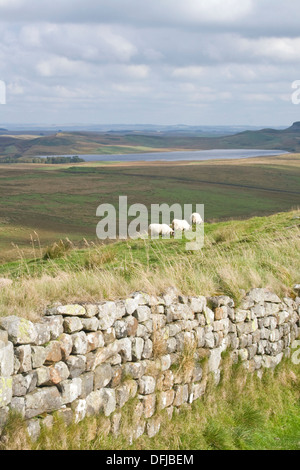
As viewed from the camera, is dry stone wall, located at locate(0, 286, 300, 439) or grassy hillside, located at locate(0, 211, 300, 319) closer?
dry stone wall, located at locate(0, 286, 300, 439)

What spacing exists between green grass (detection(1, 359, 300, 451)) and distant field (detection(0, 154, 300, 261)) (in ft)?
75.1

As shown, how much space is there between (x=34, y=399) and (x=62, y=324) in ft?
2.72

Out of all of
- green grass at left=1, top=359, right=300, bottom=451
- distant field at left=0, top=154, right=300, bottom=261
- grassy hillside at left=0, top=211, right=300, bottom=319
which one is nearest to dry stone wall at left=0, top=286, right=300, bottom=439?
green grass at left=1, top=359, right=300, bottom=451

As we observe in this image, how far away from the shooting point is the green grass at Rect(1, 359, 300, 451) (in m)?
5.88

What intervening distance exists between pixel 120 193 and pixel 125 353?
76.0 m

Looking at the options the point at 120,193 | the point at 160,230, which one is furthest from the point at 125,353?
the point at 120,193

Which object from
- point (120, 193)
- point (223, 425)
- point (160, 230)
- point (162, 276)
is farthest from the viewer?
point (120, 193)

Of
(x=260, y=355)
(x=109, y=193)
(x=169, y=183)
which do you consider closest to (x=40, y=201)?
(x=109, y=193)

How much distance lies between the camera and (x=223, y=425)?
7.53 meters

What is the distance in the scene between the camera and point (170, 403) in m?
7.33

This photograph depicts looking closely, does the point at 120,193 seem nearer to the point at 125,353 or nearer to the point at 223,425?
the point at 223,425

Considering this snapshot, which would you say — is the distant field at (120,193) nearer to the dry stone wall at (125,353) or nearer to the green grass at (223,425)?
the dry stone wall at (125,353)

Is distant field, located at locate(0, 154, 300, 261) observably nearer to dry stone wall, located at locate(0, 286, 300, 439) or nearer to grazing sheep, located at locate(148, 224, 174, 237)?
grazing sheep, located at locate(148, 224, 174, 237)

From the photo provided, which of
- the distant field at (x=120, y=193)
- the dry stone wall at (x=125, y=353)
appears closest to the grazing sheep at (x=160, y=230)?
the distant field at (x=120, y=193)
